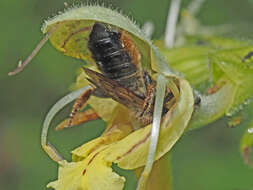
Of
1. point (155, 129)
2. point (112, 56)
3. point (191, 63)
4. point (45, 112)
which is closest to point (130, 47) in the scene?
point (112, 56)

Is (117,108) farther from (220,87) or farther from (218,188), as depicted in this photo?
(218,188)

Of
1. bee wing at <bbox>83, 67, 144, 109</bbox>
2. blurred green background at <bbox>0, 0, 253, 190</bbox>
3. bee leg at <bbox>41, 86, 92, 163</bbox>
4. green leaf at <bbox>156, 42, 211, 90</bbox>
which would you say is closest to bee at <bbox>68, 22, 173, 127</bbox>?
bee wing at <bbox>83, 67, 144, 109</bbox>

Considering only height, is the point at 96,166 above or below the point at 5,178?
above

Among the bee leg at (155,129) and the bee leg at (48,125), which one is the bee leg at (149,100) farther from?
the bee leg at (48,125)

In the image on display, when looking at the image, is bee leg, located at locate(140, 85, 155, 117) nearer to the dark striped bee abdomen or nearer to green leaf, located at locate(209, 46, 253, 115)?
the dark striped bee abdomen

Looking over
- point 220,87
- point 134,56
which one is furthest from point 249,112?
point 134,56

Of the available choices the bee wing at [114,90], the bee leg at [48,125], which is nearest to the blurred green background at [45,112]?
the bee leg at [48,125]
